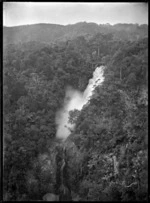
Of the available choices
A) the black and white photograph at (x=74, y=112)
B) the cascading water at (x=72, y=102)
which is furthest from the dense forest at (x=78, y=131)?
the cascading water at (x=72, y=102)

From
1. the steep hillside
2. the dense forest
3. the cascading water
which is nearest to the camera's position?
the dense forest

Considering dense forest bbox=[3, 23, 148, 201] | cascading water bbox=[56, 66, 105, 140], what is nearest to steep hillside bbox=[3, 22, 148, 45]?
dense forest bbox=[3, 23, 148, 201]

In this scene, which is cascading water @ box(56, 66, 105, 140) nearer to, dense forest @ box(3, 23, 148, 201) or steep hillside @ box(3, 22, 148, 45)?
dense forest @ box(3, 23, 148, 201)

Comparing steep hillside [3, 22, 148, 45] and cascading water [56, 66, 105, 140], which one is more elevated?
steep hillside [3, 22, 148, 45]

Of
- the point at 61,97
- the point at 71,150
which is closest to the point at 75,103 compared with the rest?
the point at 61,97

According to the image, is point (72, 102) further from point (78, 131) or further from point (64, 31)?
point (64, 31)

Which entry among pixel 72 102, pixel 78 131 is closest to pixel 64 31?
pixel 72 102
